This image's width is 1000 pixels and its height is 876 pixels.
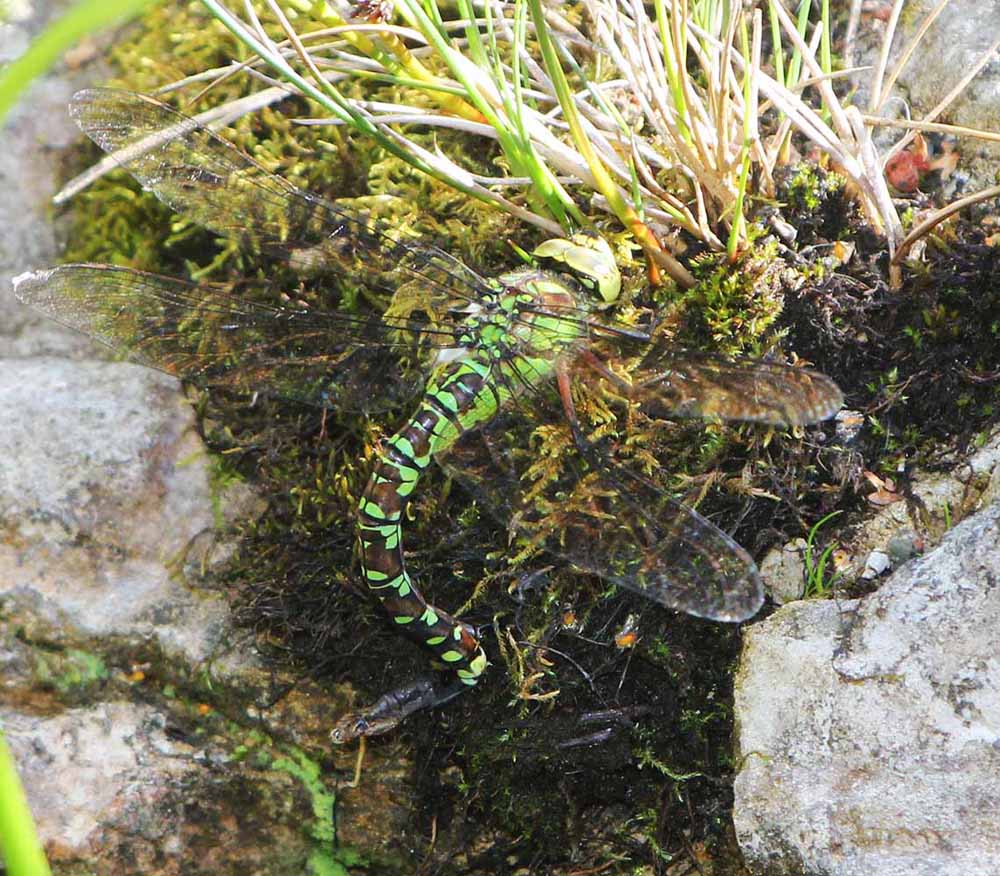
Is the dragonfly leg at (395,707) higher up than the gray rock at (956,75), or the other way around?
the gray rock at (956,75)

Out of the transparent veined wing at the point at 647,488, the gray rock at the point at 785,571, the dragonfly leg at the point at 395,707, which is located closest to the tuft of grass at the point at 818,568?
the gray rock at the point at 785,571

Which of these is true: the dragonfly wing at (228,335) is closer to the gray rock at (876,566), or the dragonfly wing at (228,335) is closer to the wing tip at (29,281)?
the wing tip at (29,281)

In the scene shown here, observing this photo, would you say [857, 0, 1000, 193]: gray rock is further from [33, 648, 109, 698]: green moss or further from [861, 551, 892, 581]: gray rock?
[33, 648, 109, 698]: green moss

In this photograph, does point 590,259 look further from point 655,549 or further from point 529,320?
point 655,549

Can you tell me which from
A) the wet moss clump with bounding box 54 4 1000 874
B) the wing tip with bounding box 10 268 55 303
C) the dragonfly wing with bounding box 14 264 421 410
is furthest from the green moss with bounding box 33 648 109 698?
the wing tip with bounding box 10 268 55 303

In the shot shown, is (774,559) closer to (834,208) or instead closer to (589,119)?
(834,208)

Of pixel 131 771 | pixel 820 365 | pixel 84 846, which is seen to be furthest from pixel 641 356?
pixel 84 846

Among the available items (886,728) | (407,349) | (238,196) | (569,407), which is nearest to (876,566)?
(886,728)
